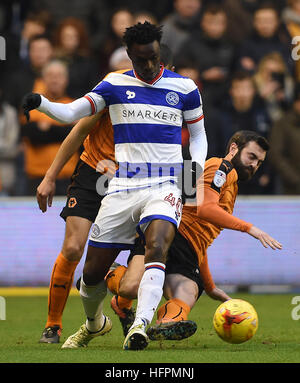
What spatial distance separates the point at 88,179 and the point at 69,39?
219 inches

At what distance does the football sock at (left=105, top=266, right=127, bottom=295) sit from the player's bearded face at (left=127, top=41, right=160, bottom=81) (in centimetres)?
160

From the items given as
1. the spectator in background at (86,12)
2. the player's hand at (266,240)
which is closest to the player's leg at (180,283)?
the player's hand at (266,240)

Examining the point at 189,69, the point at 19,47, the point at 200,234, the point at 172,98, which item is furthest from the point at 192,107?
the point at 19,47

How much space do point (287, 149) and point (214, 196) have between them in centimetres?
535

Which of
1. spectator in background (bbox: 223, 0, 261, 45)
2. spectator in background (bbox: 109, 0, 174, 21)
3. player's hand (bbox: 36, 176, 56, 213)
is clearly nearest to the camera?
player's hand (bbox: 36, 176, 56, 213)

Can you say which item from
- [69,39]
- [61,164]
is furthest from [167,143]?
[69,39]

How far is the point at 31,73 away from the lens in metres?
12.8

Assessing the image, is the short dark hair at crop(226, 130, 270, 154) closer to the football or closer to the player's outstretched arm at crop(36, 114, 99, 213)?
the player's outstretched arm at crop(36, 114, 99, 213)

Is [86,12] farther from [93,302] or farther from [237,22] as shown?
[93,302]

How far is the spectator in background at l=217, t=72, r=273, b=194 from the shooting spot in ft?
40.2

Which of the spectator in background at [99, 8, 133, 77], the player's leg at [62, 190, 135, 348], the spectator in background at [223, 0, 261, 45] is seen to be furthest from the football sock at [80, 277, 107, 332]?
the spectator in background at [223, 0, 261, 45]

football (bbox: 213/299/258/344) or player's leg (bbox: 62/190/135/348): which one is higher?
player's leg (bbox: 62/190/135/348)

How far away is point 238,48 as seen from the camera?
526 inches

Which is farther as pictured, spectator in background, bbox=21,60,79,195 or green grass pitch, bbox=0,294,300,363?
spectator in background, bbox=21,60,79,195
